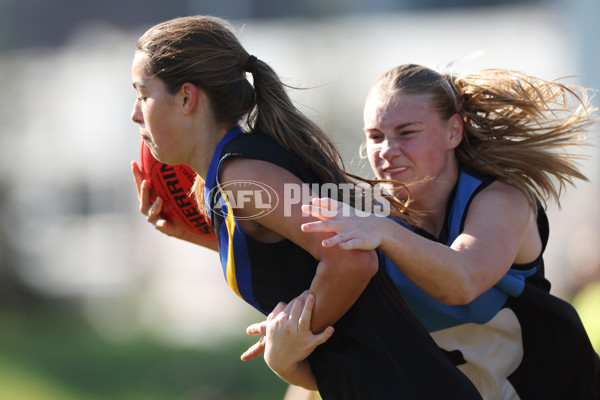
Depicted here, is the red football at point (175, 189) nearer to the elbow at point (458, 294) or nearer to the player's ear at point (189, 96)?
the player's ear at point (189, 96)

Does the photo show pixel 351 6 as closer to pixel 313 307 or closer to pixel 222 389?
pixel 222 389

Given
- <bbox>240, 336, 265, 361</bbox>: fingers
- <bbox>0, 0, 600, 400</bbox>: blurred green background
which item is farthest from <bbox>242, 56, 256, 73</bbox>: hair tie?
<bbox>0, 0, 600, 400</bbox>: blurred green background

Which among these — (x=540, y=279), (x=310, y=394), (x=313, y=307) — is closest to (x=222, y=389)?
(x=310, y=394)

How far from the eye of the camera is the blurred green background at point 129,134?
8.00 meters

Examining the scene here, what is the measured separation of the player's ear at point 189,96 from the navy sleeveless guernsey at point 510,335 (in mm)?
864

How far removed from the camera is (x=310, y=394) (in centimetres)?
309

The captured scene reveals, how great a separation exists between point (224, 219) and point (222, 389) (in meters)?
3.84

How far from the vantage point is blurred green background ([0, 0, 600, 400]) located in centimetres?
800

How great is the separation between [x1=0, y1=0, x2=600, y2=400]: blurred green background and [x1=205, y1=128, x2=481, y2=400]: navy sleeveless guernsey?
478cm

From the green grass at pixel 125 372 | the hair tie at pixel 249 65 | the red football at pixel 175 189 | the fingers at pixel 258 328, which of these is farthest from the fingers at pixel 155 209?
the green grass at pixel 125 372

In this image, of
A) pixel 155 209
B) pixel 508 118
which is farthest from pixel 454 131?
pixel 155 209

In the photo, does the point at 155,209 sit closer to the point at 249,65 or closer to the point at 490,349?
the point at 249,65

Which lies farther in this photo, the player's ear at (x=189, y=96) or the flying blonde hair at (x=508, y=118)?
the flying blonde hair at (x=508, y=118)

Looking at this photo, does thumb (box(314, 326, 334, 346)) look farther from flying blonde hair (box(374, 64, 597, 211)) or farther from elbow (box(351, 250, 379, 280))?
flying blonde hair (box(374, 64, 597, 211))
